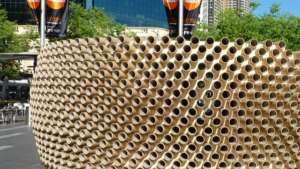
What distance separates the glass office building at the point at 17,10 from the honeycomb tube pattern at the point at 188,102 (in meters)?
78.9

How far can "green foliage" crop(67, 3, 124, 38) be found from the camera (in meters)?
49.0

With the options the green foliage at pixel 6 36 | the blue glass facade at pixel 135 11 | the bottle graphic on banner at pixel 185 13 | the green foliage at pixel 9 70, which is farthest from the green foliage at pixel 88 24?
the blue glass facade at pixel 135 11

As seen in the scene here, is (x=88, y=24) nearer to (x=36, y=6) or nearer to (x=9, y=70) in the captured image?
(x=9, y=70)

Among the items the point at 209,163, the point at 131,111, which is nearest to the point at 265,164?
the point at 209,163

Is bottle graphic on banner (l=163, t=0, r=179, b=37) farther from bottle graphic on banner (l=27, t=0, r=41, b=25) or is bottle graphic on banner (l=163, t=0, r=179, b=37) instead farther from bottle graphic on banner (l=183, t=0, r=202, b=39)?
bottle graphic on banner (l=27, t=0, r=41, b=25)

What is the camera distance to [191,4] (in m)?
26.9

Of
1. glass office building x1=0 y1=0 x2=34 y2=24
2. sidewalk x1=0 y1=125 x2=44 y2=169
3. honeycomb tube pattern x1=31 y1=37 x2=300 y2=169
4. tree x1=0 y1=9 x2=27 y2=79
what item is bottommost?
sidewalk x1=0 y1=125 x2=44 y2=169

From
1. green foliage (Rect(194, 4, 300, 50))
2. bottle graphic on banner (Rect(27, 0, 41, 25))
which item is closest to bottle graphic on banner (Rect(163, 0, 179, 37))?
bottle graphic on banner (Rect(27, 0, 41, 25))

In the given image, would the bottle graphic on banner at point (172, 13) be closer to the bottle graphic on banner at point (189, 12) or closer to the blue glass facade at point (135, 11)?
the bottle graphic on banner at point (189, 12)

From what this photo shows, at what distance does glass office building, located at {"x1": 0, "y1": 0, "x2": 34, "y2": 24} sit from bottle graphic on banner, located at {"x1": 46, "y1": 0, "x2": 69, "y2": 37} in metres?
57.0

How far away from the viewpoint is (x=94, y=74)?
362 inches

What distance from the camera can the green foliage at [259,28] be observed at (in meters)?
42.4

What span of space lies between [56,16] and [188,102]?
2220 centimetres

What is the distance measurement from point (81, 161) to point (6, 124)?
24.3 m
